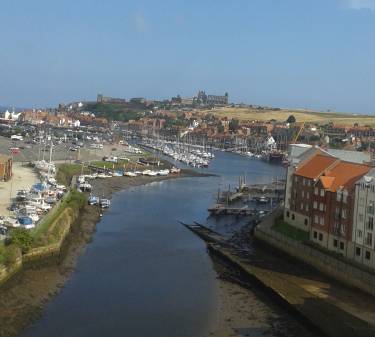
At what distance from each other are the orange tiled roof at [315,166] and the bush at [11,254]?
1137cm

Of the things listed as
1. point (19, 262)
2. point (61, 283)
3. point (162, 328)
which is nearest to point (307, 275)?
point (162, 328)

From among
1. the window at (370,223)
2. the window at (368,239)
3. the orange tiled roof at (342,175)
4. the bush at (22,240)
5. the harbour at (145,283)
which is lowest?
the harbour at (145,283)

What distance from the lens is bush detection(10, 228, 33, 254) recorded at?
763 inches

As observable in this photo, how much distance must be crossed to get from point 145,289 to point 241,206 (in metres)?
16.7

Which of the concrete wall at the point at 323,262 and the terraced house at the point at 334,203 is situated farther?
the terraced house at the point at 334,203

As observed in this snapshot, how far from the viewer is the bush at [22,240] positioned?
763 inches

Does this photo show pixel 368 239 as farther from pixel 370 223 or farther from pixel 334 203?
pixel 334 203

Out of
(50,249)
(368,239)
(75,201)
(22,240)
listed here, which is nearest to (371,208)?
(368,239)

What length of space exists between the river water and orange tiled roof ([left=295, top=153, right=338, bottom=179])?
16.7 feet

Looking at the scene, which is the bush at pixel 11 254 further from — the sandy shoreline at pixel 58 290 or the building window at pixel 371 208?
the building window at pixel 371 208

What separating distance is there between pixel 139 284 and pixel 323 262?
5.97 m

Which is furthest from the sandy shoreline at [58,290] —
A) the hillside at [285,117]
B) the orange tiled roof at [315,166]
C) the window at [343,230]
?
the hillside at [285,117]

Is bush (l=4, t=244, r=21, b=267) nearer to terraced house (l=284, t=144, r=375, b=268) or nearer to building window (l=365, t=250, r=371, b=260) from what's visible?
terraced house (l=284, t=144, r=375, b=268)

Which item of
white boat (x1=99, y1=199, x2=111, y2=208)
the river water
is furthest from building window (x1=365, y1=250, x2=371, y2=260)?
white boat (x1=99, y1=199, x2=111, y2=208)
